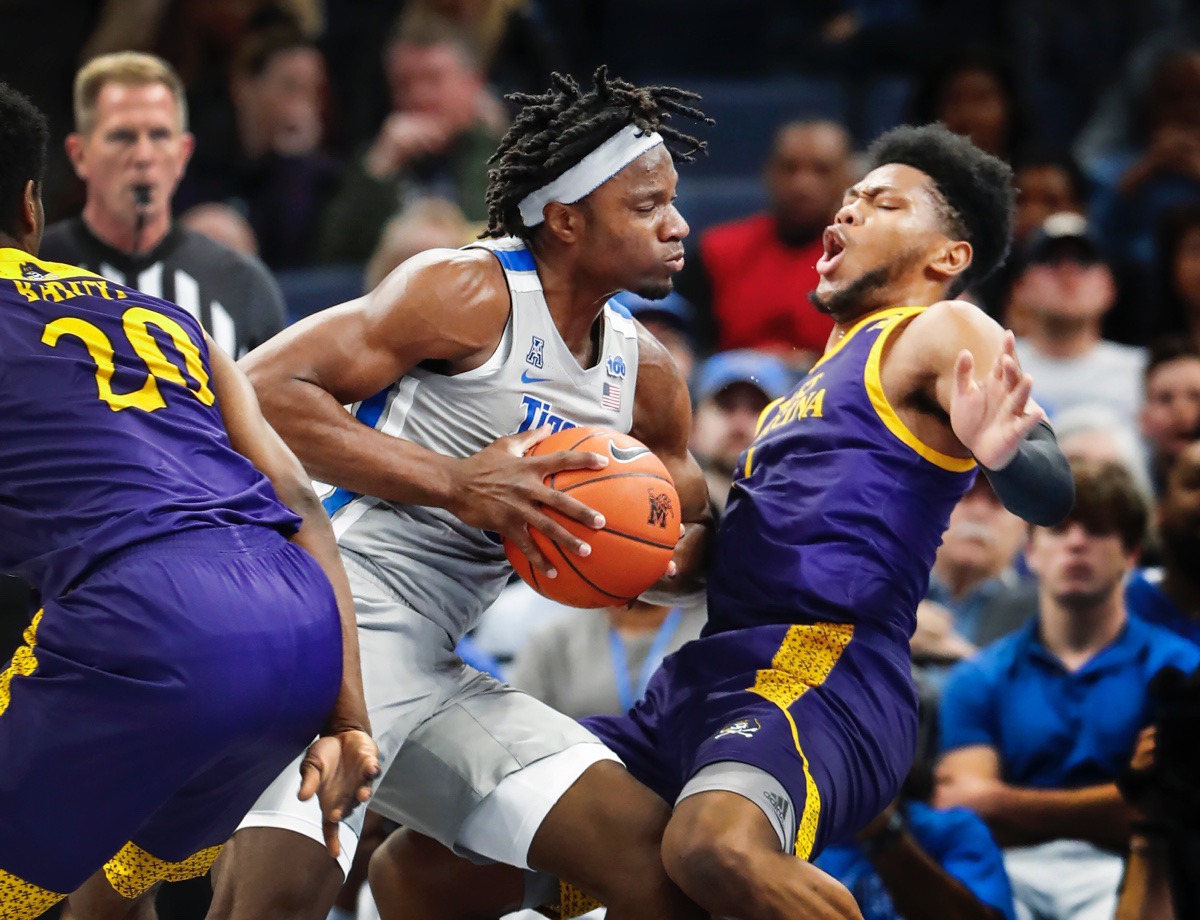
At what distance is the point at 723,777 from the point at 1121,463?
2578 millimetres

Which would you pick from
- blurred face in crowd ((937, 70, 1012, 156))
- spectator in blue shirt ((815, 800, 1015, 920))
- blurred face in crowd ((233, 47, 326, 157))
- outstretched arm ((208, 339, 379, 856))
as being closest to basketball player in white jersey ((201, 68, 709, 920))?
outstretched arm ((208, 339, 379, 856))

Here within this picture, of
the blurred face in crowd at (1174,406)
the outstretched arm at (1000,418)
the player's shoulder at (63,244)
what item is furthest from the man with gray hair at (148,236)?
the blurred face in crowd at (1174,406)

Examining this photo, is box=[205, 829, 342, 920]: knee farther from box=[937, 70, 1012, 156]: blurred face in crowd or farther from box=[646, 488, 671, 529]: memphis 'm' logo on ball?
box=[937, 70, 1012, 156]: blurred face in crowd

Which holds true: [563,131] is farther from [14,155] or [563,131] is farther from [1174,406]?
[1174,406]

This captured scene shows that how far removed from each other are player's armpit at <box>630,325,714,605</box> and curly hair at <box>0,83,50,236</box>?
1.53m

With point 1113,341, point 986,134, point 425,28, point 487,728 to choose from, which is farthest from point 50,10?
point 487,728

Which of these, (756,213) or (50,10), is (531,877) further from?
(50,10)

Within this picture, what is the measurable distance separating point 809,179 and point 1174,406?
1966 mm

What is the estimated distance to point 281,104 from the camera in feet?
28.9

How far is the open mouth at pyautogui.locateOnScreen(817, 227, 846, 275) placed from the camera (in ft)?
14.0

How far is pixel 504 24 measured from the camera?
358 inches

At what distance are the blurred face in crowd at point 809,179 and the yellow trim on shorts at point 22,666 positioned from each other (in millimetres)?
5247

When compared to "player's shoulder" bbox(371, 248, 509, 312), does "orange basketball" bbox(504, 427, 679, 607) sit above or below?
below

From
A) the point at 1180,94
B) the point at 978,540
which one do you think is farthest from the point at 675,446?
the point at 1180,94
